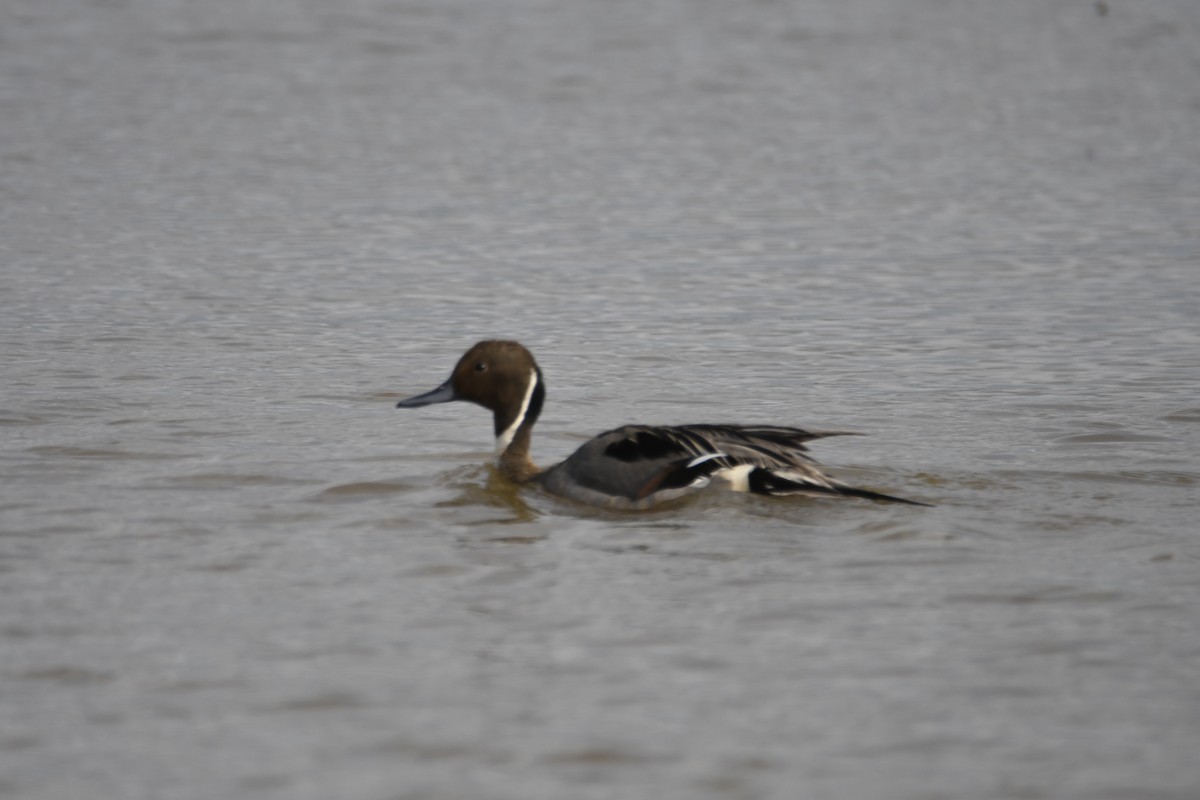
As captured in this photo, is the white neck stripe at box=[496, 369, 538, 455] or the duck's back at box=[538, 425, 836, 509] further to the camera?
the white neck stripe at box=[496, 369, 538, 455]

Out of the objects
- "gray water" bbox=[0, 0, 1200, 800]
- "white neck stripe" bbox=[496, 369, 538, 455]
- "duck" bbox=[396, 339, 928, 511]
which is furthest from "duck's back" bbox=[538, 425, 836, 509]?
"white neck stripe" bbox=[496, 369, 538, 455]

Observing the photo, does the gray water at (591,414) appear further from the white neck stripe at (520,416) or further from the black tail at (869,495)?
the white neck stripe at (520,416)

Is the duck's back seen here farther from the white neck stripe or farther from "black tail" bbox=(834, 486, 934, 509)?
the white neck stripe

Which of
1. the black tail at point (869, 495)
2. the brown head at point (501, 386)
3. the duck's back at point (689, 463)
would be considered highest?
the brown head at point (501, 386)

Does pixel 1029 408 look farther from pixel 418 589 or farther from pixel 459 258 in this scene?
pixel 459 258

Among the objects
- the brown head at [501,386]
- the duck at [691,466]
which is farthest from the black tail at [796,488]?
the brown head at [501,386]

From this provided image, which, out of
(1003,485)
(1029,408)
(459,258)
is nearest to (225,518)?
(1003,485)

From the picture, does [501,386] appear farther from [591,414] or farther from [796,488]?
[796,488]

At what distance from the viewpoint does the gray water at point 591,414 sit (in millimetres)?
5438

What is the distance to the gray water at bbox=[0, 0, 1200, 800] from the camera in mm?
5438

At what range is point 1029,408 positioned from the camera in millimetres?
10023

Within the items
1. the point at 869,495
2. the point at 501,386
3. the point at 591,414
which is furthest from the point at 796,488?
the point at 591,414

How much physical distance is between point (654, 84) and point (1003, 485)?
46.9ft

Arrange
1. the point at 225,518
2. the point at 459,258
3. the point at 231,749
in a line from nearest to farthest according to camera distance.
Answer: the point at 231,749
the point at 225,518
the point at 459,258
